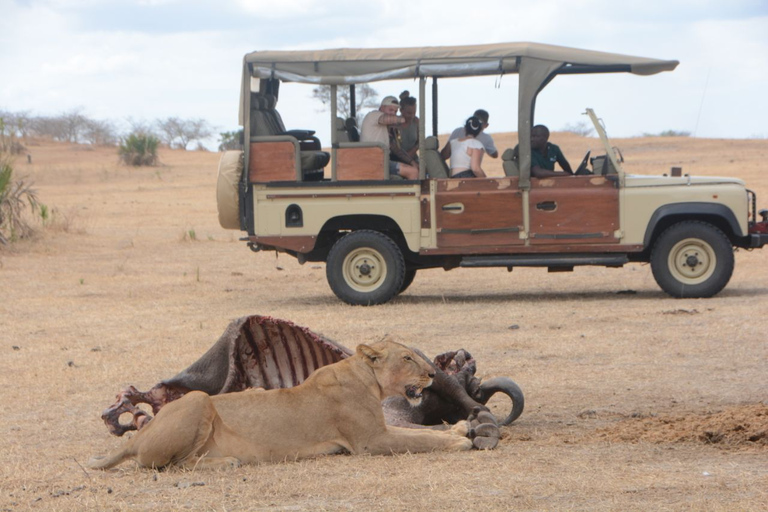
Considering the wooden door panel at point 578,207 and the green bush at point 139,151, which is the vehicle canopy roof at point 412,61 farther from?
the green bush at point 139,151

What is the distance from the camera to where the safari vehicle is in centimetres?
1094

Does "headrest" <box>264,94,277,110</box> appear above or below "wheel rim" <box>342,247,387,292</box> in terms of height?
above

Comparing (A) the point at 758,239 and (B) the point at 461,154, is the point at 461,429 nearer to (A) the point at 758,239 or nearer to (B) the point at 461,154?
(B) the point at 461,154

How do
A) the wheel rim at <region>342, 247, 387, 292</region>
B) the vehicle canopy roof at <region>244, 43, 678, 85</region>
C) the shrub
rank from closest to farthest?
the vehicle canopy roof at <region>244, 43, 678, 85</region>
the wheel rim at <region>342, 247, 387, 292</region>
the shrub

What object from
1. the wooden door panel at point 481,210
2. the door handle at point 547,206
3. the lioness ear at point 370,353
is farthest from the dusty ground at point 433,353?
the door handle at point 547,206

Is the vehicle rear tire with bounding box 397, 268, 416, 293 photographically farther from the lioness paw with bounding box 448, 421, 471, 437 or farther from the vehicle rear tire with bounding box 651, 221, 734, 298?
the lioness paw with bounding box 448, 421, 471, 437

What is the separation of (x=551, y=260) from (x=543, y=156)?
108 cm

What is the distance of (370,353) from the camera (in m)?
5.15

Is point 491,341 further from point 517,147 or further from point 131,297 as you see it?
point 131,297

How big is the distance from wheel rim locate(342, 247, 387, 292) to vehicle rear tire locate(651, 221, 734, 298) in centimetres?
280

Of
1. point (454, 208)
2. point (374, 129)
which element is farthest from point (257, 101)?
point (454, 208)

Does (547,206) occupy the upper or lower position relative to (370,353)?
upper

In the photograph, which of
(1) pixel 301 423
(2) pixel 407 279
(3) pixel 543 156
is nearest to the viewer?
(1) pixel 301 423

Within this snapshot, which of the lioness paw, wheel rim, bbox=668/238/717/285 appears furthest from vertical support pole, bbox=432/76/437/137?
the lioness paw
